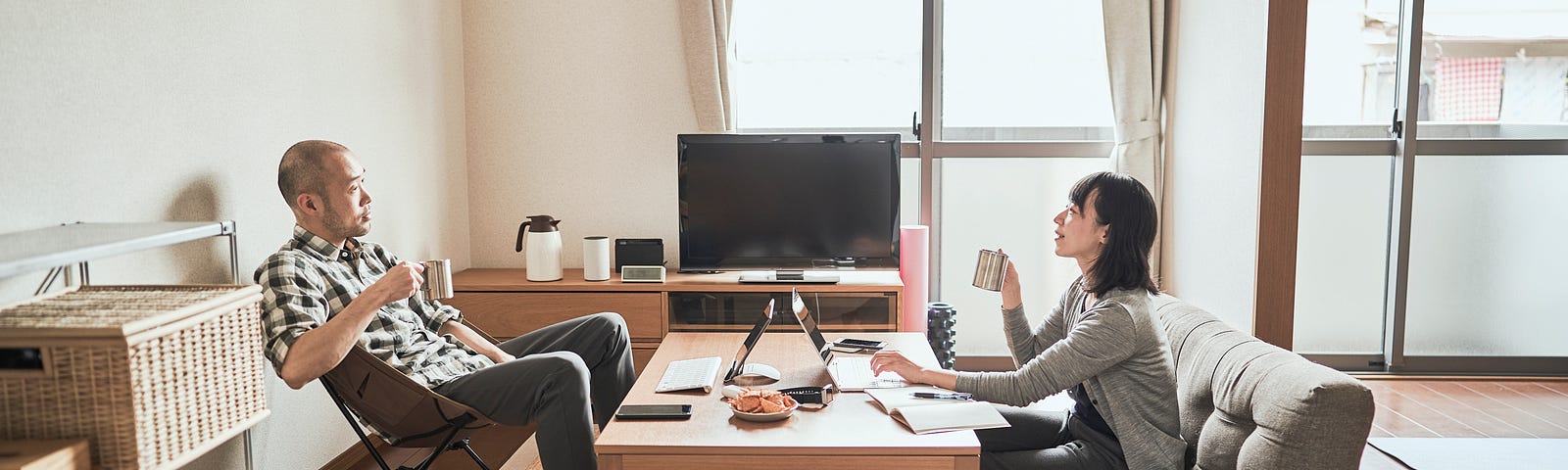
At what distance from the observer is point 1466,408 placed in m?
3.97

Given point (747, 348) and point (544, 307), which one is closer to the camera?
point (747, 348)

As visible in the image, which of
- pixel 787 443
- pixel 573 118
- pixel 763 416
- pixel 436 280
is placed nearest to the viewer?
pixel 787 443

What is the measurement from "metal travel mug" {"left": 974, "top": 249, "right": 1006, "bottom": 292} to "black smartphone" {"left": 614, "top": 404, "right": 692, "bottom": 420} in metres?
0.83

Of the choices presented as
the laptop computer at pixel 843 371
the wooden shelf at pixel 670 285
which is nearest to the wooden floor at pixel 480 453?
the wooden shelf at pixel 670 285

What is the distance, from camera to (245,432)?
2336 millimetres

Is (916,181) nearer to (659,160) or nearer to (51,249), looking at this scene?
(659,160)

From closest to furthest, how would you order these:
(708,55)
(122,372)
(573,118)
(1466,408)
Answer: (122,372) → (1466,408) → (708,55) → (573,118)

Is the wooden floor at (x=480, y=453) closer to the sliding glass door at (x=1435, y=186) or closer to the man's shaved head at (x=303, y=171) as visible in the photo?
the man's shaved head at (x=303, y=171)

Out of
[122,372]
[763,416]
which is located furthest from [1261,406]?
[122,372]

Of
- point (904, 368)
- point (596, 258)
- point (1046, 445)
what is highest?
point (596, 258)

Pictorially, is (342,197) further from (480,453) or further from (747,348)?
(480,453)

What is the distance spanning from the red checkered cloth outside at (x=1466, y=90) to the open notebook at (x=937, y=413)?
3362 millimetres

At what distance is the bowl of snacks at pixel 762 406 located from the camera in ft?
6.80

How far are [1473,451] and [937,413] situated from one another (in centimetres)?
247
